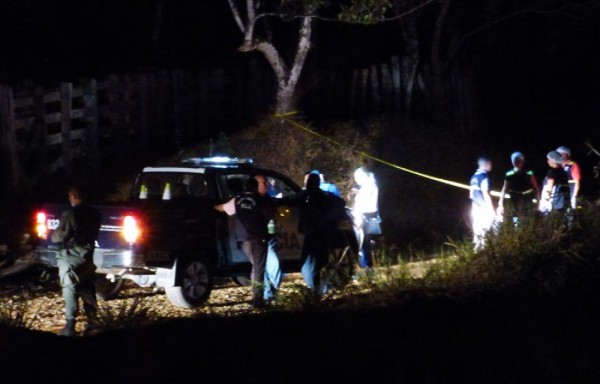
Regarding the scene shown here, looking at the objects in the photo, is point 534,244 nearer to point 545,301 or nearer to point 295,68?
point 545,301

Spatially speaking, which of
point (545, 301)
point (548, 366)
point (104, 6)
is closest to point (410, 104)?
point (104, 6)

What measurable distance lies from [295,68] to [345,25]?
356 inches

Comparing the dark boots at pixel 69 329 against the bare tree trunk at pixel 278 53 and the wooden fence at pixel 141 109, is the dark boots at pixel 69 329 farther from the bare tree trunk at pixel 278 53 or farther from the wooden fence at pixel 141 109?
the bare tree trunk at pixel 278 53

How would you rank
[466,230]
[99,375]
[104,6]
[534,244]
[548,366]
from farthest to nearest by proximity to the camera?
1. [104,6]
2. [466,230]
3. [534,244]
4. [548,366]
5. [99,375]

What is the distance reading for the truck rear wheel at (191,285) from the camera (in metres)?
12.4

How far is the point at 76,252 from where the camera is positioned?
35.5 ft

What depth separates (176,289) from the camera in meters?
12.4

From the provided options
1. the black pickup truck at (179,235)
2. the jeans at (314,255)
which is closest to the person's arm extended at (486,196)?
the black pickup truck at (179,235)

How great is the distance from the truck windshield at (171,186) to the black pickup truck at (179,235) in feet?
0.04

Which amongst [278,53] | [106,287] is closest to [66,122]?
[278,53]

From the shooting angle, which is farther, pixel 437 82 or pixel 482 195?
pixel 437 82

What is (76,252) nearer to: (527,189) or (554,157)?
(527,189)

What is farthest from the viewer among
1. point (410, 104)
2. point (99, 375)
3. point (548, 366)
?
point (410, 104)

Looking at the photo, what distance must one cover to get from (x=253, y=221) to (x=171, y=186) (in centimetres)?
152
